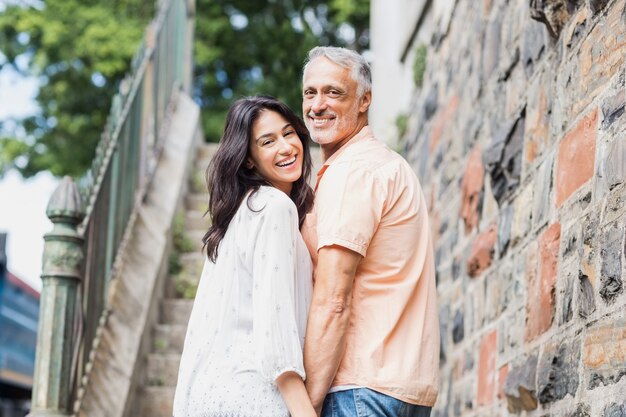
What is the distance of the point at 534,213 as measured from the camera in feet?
12.7

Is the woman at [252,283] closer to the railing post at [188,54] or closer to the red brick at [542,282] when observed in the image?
the red brick at [542,282]

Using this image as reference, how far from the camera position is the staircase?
616cm

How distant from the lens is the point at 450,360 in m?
5.50

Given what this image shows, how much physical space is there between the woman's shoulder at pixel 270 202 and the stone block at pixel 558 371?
99 cm

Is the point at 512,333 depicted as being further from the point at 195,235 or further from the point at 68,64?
the point at 68,64

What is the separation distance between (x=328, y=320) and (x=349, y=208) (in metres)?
0.29

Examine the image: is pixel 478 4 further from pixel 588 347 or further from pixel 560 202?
pixel 588 347

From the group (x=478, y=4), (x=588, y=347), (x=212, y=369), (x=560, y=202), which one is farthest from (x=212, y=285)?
(x=478, y=4)

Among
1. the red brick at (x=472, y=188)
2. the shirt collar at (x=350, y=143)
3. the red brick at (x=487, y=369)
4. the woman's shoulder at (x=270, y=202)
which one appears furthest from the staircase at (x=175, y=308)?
the woman's shoulder at (x=270, y=202)

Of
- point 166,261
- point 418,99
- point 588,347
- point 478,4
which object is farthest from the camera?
point 418,99

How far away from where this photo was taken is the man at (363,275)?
8.74 feet

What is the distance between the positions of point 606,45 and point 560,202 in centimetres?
61

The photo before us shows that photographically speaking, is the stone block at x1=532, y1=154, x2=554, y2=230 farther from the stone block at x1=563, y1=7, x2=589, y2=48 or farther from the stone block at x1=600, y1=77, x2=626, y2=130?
the stone block at x1=600, y1=77, x2=626, y2=130

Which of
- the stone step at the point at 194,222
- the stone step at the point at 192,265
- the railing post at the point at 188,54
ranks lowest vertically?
the stone step at the point at 192,265
